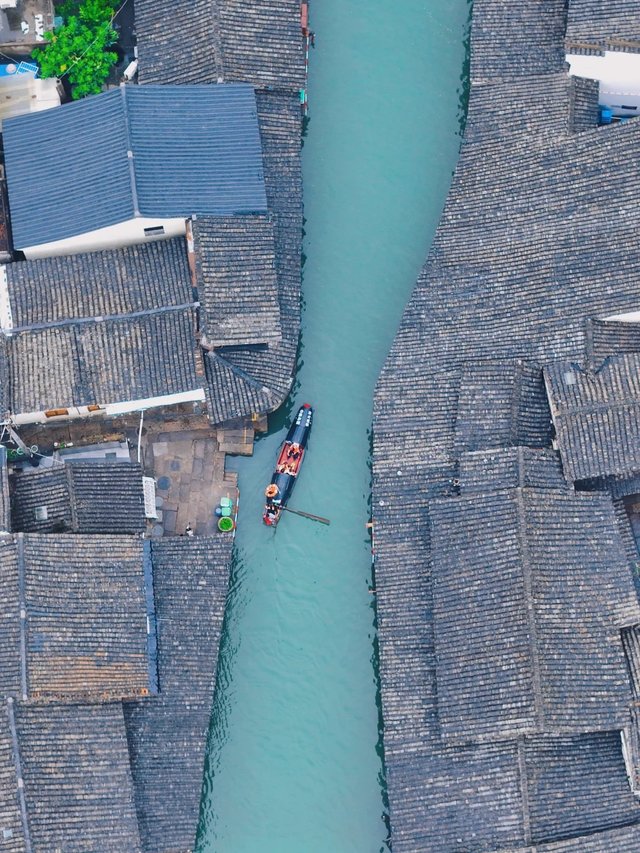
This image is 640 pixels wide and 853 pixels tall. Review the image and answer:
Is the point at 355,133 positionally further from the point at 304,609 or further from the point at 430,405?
the point at 304,609

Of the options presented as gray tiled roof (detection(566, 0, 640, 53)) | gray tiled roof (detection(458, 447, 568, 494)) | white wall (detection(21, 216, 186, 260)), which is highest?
gray tiled roof (detection(566, 0, 640, 53))

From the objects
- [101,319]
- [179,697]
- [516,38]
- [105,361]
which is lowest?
[179,697]

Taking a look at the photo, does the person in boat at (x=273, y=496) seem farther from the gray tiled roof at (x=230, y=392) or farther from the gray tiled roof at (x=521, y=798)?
the gray tiled roof at (x=521, y=798)

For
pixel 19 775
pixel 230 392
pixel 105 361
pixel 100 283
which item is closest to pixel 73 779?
pixel 19 775

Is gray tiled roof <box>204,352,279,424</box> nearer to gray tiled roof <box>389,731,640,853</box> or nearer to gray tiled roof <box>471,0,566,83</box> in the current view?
gray tiled roof <box>389,731,640,853</box>

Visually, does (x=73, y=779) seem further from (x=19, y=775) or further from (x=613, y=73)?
(x=613, y=73)

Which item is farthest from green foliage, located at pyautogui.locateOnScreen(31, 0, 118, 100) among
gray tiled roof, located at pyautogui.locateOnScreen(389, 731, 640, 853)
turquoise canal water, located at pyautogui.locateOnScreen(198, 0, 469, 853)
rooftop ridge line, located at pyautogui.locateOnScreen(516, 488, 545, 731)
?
gray tiled roof, located at pyautogui.locateOnScreen(389, 731, 640, 853)
